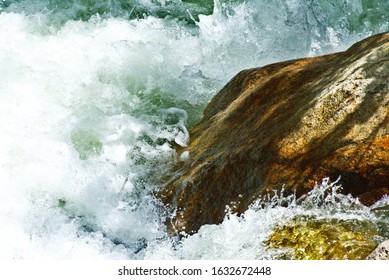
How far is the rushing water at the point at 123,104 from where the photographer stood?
4.96 metres

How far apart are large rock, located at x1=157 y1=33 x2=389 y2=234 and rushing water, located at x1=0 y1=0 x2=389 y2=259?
0.88 feet

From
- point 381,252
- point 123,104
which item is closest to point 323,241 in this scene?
point 381,252

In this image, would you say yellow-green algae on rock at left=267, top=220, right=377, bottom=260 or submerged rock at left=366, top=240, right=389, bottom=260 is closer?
submerged rock at left=366, top=240, right=389, bottom=260

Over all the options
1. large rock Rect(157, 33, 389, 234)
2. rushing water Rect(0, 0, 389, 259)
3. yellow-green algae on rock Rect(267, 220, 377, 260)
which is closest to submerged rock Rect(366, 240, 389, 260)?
yellow-green algae on rock Rect(267, 220, 377, 260)

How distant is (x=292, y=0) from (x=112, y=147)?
3961 mm

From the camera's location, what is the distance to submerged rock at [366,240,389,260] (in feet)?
10.3

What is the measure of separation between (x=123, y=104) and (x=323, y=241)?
13.8ft

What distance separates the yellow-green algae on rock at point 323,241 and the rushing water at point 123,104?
100 millimetres

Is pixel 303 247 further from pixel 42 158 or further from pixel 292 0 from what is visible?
pixel 292 0

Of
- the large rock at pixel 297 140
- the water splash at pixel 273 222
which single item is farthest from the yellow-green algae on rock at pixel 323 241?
the large rock at pixel 297 140

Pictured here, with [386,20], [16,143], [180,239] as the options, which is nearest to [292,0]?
[386,20]

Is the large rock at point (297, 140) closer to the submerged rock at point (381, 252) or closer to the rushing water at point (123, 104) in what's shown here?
the rushing water at point (123, 104)

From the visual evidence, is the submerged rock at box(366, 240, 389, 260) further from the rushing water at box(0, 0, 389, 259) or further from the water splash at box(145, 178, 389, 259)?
the rushing water at box(0, 0, 389, 259)

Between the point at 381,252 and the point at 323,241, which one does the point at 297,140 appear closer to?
the point at 323,241
